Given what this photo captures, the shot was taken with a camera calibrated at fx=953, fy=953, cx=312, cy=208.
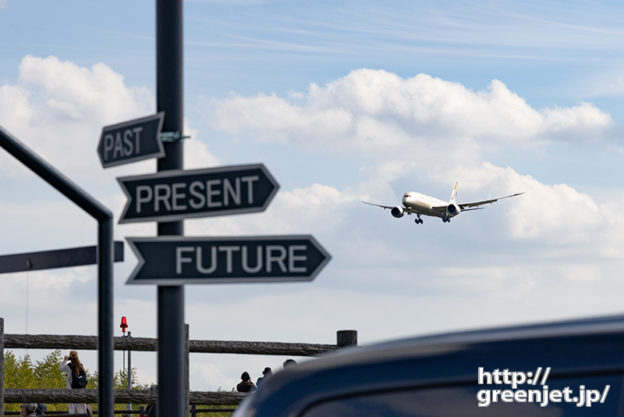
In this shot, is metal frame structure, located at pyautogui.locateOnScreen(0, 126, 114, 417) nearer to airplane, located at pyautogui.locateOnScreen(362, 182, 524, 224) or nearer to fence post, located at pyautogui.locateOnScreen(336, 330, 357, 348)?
fence post, located at pyautogui.locateOnScreen(336, 330, 357, 348)

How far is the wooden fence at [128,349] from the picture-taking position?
12.4 m

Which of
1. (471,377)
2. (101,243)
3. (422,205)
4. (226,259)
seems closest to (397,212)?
(422,205)

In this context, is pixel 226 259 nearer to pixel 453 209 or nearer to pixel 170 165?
pixel 170 165

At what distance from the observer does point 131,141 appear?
6.45 m

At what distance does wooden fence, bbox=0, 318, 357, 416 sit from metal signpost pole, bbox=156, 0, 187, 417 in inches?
235

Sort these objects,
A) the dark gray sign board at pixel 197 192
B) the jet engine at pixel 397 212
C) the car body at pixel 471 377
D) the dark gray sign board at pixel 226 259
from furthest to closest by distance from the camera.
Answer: the jet engine at pixel 397 212 < the dark gray sign board at pixel 197 192 < the dark gray sign board at pixel 226 259 < the car body at pixel 471 377

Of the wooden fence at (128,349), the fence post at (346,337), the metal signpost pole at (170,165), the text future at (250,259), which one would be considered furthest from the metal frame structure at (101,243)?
the fence post at (346,337)

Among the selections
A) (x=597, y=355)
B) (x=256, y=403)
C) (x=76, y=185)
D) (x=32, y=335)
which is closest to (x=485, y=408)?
(x=597, y=355)

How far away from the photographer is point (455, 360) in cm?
186

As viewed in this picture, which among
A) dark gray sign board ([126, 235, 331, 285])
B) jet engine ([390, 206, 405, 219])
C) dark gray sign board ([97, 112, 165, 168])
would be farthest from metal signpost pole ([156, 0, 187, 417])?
jet engine ([390, 206, 405, 219])

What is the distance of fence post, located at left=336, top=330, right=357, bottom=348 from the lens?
43.2ft

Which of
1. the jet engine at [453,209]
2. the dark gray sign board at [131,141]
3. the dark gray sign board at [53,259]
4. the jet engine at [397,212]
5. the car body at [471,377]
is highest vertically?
the jet engine at [397,212]

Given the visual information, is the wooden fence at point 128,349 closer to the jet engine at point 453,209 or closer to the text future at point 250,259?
the text future at point 250,259

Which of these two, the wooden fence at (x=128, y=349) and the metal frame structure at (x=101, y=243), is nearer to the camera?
the metal frame structure at (x=101, y=243)
